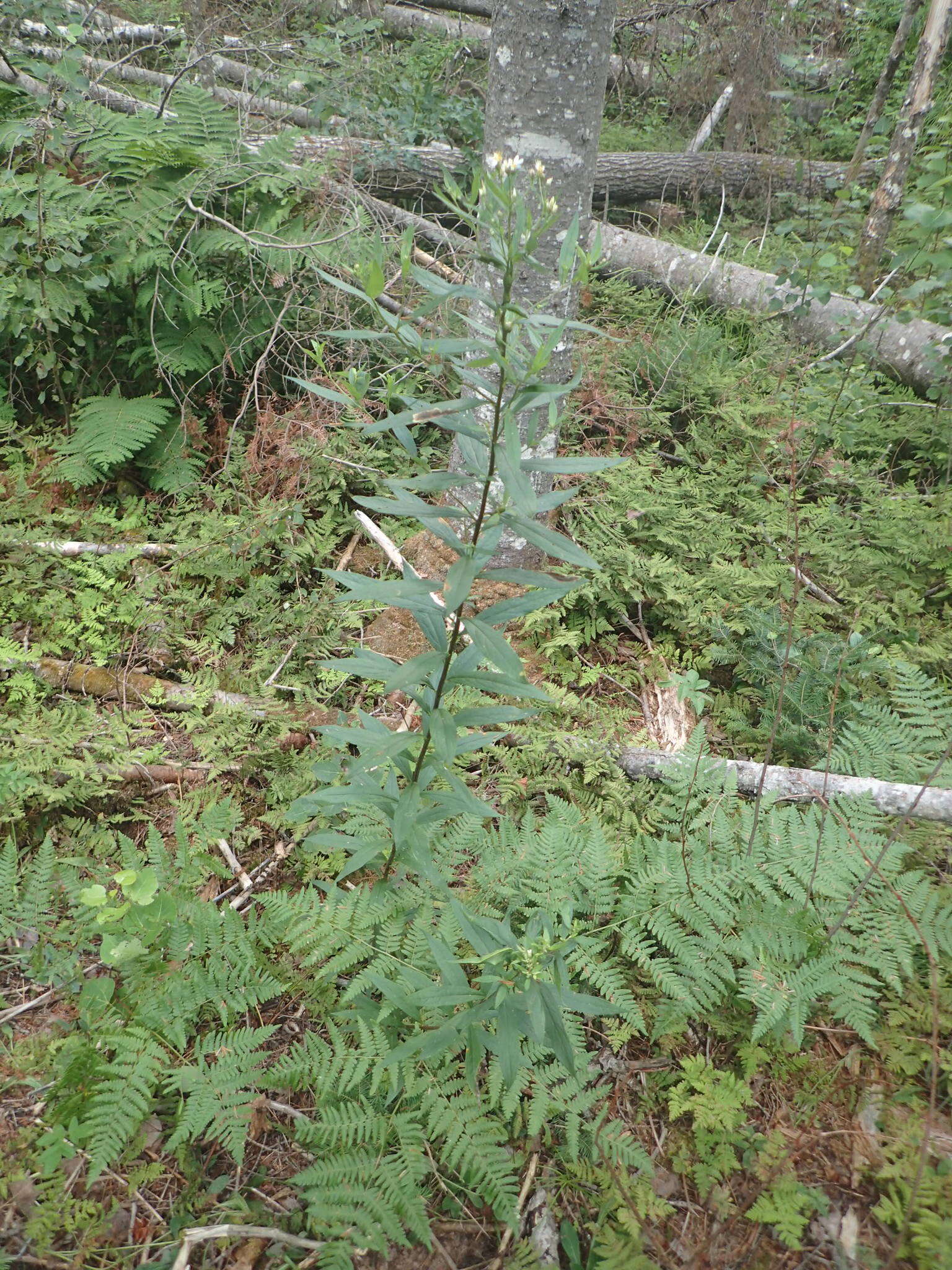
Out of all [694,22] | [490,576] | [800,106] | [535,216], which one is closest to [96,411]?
[535,216]

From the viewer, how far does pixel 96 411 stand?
3.91 meters

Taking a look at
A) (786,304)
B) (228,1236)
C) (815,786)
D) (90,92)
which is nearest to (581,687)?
(815,786)

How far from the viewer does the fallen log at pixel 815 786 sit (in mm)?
2539

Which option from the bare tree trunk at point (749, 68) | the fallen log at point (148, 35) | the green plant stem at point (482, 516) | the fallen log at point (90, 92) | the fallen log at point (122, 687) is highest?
the bare tree trunk at point (749, 68)

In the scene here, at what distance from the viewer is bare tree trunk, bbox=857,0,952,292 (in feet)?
17.6

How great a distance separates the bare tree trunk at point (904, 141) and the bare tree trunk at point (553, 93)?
400 centimetres

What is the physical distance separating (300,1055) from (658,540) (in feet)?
9.25

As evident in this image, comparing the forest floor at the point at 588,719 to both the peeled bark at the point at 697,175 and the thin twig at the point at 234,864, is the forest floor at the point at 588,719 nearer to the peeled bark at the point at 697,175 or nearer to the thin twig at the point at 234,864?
the thin twig at the point at 234,864

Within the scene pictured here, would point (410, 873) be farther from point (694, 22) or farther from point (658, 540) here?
point (694, 22)

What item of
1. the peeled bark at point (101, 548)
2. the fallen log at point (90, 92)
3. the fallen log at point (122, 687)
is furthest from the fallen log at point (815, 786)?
the fallen log at point (90, 92)

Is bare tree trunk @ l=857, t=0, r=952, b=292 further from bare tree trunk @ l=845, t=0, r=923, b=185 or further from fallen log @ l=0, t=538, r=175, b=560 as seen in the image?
fallen log @ l=0, t=538, r=175, b=560

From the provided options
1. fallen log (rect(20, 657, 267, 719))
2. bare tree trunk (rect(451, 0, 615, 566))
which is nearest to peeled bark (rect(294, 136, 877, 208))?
bare tree trunk (rect(451, 0, 615, 566))

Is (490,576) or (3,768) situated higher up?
(490,576)

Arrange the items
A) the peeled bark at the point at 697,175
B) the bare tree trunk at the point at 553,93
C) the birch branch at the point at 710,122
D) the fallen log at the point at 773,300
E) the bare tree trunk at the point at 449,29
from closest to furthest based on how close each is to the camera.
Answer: the bare tree trunk at the point at 553,93 < the fallen log at the point at 773,300 < the peeled bark at the point at 697,175 < the birch branch at the point at 710,122 < the bare tree trunk at the point at 449,29
